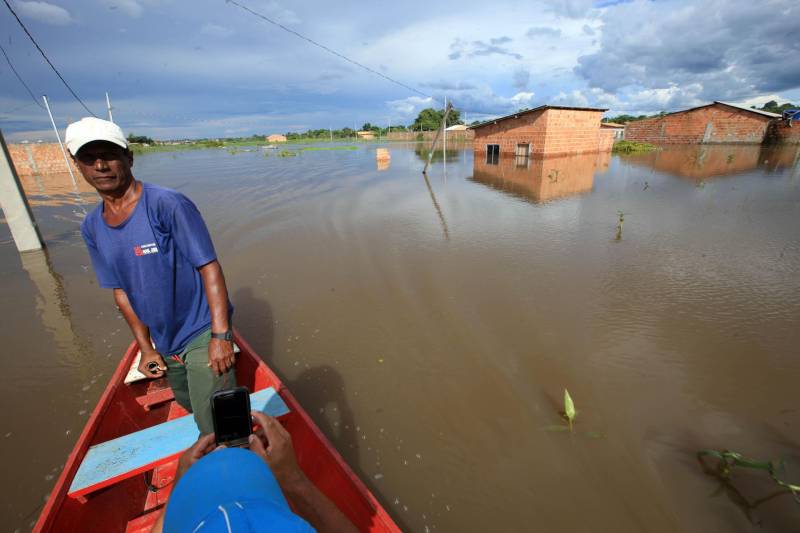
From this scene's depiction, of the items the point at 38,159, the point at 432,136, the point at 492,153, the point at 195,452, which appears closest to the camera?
the point at 195,452

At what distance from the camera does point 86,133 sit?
2029 mm

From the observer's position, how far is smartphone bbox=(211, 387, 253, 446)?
56.9 inches

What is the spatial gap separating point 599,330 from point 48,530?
603cm

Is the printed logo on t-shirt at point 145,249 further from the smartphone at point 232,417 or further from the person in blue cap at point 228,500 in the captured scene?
the person in blue cap at point 228,500

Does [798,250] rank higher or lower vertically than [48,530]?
lower

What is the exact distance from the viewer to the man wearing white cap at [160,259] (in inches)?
85.5

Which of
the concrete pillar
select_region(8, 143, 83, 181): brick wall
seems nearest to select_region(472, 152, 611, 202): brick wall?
the concrete pillar

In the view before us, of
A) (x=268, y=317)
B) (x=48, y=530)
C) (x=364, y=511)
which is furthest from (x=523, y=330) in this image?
(x=48, y=530)

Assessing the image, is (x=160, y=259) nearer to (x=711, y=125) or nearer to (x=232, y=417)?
(x=232, y=417)

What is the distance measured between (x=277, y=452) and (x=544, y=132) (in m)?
29.5

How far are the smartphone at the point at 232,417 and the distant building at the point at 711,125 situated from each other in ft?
153

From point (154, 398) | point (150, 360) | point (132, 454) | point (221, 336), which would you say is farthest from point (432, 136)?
point (132, 454)

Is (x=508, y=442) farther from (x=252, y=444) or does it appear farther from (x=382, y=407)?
(x=252, y=444)

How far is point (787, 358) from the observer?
4.40 m
